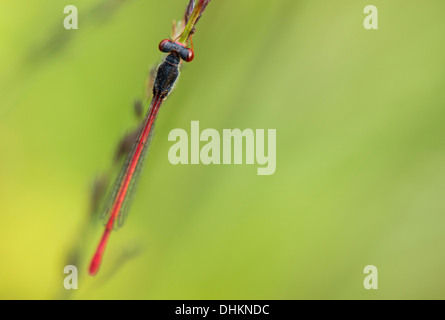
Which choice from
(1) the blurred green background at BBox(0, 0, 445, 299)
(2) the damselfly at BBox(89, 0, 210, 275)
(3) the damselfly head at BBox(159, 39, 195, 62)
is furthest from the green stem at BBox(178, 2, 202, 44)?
(1) the blurred green background at BBox(0, 0, 445, 299)

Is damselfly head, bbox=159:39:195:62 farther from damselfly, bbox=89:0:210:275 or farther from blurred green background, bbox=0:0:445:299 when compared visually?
blurred green background, bbox=0:0:445:299

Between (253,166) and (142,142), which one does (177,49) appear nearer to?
(142,142)

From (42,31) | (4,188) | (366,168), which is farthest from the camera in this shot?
(366,168)

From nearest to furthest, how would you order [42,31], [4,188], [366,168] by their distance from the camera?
[42,31], [4,188], [366,168]

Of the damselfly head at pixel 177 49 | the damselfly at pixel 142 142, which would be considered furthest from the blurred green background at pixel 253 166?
the damselfly head at pixel 177 49

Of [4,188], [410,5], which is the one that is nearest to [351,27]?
[410,5]

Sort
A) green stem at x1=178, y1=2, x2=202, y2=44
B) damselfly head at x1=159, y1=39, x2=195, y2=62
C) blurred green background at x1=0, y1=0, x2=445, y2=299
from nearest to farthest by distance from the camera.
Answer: green stem at x1=178, y1=2, x2=202, y2=44, damselfly head at x1=159, y1=39, x2=195, y2=62, blurred green background at x1=0, y1=0, x2=445, y2=299

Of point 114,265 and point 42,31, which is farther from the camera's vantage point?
point 114,265

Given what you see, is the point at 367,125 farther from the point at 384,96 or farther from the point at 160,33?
the point at 160,33

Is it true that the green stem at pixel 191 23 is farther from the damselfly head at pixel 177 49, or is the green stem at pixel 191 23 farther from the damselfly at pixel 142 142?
the damselfly head at pixel 177 49
